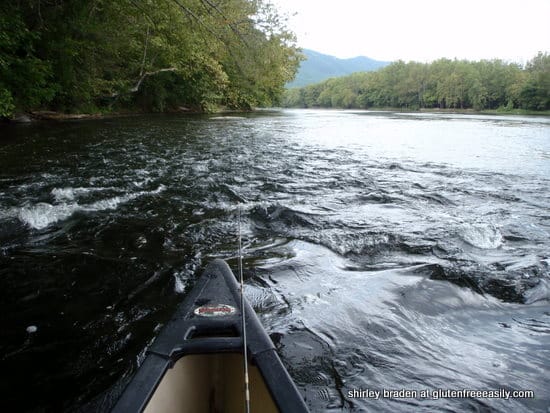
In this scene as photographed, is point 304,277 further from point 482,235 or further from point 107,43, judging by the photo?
point 107,43

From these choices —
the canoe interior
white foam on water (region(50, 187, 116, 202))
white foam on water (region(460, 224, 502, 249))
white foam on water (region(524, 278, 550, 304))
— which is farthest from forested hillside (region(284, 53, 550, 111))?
the canoe interior

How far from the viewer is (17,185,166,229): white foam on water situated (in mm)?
4722

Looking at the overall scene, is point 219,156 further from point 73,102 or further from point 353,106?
point 353,106

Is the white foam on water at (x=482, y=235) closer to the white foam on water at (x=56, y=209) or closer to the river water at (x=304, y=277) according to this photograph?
the river water at (x=304, y=277)

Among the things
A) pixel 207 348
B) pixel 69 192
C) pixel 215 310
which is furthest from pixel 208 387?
pixel 69 192

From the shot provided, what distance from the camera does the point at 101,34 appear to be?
570 inches

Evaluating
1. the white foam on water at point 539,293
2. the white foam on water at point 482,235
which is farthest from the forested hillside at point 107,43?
the white foam on water at point 539,293

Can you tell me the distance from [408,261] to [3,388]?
3.73 meters

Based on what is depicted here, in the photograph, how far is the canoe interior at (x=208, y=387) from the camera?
1.51 m

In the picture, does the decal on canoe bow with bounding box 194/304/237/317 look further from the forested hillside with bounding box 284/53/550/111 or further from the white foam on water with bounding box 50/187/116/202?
the forested hillside with bounding box 284/53/550/111

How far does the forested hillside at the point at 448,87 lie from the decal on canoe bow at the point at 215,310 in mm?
91610

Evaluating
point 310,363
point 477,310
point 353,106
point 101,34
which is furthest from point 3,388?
point 353,106

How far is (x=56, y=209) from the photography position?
16.8ft

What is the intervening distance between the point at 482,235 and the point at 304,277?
2.74 m
